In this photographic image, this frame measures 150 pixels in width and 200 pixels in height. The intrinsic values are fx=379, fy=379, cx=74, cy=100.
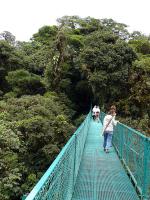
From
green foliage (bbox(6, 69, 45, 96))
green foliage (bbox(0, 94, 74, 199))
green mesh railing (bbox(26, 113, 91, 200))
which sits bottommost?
green foliage (bbox(0, 94, 74, 199))

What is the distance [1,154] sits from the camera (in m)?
13.4

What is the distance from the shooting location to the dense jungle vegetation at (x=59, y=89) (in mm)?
15195

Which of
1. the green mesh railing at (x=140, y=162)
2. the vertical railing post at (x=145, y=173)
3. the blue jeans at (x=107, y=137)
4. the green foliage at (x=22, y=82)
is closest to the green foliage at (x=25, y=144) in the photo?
the blue jeans at (x=107, y=137)

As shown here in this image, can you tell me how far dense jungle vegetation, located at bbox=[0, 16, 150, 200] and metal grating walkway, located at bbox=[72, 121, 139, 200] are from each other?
402cm

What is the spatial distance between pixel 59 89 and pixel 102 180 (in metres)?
23.9

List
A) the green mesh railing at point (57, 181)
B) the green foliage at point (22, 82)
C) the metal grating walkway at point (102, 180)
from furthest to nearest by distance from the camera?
1. the green foliage at point (22, 82)
2. the metal grating walkway at point (102, 180)
3. the green mesh railing at point (57, 181)

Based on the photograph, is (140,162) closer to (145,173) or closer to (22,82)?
(145,173)

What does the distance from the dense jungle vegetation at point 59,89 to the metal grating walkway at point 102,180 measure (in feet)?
13.2

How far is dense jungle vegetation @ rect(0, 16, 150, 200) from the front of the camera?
598 inches

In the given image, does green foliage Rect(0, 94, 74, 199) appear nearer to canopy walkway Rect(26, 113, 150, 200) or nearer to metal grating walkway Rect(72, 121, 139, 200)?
metal grating walkway Rect(72, 121, 139, 200)

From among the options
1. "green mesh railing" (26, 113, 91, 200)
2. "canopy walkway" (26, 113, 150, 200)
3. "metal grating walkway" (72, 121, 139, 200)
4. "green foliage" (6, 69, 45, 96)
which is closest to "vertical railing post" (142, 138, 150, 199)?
"canopy walkway" (26, 113, 150, 200)

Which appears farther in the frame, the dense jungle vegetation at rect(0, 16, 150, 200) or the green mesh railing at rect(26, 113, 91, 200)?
the dense jungle vegetation at rect(0, 16, 150, 200)

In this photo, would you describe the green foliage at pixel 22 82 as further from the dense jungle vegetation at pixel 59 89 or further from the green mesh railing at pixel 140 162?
the green mesh railing at pixel 140 162

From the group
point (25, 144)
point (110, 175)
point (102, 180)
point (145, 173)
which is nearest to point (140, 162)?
point (145, 173)
